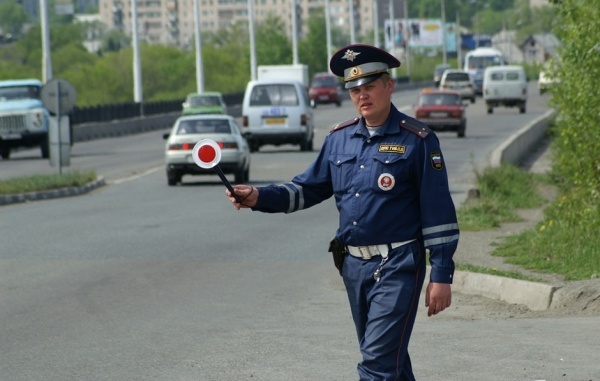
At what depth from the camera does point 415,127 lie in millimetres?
6398

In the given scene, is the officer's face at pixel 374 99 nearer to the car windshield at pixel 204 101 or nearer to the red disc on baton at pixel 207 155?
the red disc on baton at pixel 207 155

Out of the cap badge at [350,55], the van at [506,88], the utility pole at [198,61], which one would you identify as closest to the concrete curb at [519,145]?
the van at [506,88]

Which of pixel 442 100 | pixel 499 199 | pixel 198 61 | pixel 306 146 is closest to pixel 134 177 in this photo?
pixel 306 146

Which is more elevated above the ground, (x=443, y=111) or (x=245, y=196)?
(x=245, y=196)

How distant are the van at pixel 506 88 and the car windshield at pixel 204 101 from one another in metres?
15.1

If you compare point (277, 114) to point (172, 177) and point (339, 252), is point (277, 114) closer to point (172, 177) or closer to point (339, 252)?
point (172, 177)

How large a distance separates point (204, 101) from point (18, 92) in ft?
53.0

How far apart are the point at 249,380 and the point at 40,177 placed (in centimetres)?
2096

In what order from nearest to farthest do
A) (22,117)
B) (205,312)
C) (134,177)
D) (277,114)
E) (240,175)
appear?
(205,312)
(240,175)
(134,177)
(277,114)
(22,117)

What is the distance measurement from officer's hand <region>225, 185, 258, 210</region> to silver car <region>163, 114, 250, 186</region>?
22310mm

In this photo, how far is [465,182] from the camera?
2953 centimetres

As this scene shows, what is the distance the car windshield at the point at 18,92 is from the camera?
145 feet

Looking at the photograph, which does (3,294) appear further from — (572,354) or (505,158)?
(505,158)

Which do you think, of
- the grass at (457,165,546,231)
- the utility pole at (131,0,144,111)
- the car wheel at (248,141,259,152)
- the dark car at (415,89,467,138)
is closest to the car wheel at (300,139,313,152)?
the car wheel at (248,141,259,152)
